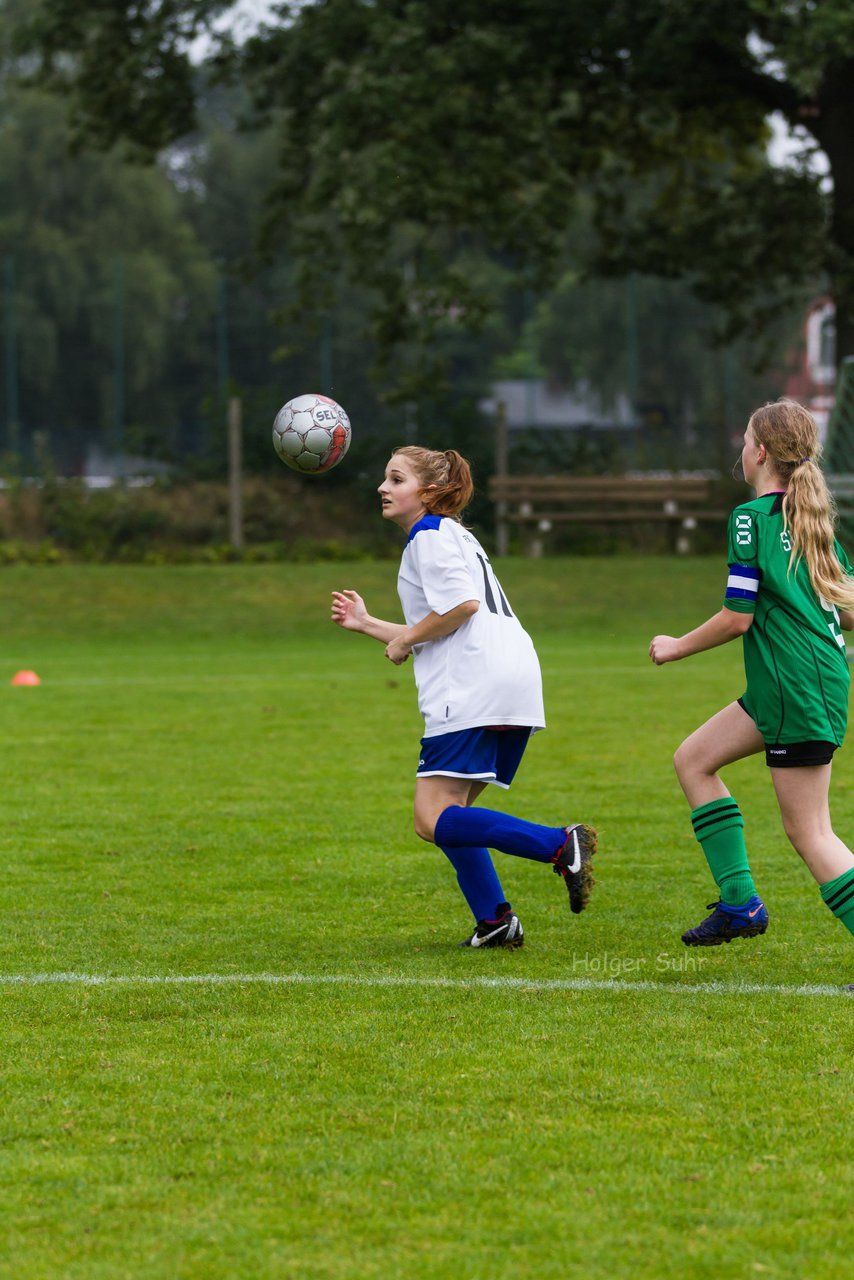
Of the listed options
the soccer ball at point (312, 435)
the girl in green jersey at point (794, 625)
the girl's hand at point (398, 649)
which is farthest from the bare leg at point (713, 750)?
the soccer ball at point (312, 435)

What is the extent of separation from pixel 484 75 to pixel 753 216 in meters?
6.06

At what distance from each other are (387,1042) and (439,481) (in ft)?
6.51

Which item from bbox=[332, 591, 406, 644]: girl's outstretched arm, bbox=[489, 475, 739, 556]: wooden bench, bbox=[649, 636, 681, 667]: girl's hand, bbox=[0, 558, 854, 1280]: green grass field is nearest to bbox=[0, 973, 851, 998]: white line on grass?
bbox=[0, 558, 854, 1280]: green grass field

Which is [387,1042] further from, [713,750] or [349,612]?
[349,612]

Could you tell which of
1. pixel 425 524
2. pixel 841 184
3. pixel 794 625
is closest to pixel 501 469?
pixel 841 184

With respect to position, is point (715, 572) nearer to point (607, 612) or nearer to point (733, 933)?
point (607, 612)

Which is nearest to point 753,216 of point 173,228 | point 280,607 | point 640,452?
point 640,452

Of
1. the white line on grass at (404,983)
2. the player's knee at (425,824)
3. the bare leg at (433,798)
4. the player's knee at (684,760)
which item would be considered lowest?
the white line on grass at (404,983)

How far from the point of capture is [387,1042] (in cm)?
457

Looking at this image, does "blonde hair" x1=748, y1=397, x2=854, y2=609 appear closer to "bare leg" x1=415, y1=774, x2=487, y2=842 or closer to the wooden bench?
"bare leg" x1=415, y1=774, x2=487, y2=842

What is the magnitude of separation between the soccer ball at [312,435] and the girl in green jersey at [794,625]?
176cm

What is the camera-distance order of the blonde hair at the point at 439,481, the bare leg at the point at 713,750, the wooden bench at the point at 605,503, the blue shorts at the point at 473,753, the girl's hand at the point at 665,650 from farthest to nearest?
the wooden bench at the point at 605,503 → the blonde hair at the point at 439,481 → the blue shorts at the point at 473,753 → the bare leg at the point at 713,750 → the girl's hand at the point at 665,650

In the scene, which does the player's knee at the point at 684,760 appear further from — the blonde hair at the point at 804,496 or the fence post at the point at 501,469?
the fence post at the point at 501,469

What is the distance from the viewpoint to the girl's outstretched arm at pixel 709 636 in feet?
16.6
